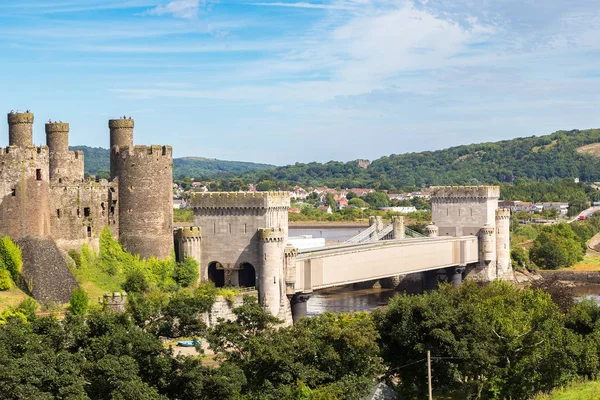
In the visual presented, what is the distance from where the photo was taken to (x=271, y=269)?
2672 inches

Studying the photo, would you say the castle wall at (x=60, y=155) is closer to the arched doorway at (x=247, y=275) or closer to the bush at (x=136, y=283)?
the bush at (x=136, y=283)

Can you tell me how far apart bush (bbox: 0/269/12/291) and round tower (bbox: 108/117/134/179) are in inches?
435

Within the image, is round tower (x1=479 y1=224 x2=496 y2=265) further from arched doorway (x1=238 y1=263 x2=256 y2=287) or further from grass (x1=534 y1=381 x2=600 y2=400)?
grass (x1=534 y1=381 x2=600 y2=400)

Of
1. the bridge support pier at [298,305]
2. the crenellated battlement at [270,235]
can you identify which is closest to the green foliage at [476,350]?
the crenellated battlement at [270,235]

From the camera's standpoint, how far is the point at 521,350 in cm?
5541

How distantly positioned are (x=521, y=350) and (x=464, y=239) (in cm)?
4102

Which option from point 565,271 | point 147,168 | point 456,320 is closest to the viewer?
point 456,320

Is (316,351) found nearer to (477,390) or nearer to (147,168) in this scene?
(477,390)

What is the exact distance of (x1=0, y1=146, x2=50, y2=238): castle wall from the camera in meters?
60.3

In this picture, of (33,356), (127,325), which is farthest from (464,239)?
(33,356)

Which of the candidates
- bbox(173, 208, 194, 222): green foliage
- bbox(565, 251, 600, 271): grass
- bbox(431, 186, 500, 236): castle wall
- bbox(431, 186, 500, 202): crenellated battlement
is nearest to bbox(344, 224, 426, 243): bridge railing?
bbox(431, 186, 500, 236): castle wall

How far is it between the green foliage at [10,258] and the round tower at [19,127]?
5.72 meters

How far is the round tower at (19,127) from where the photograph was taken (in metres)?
62.4

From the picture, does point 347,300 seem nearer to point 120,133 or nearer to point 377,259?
point 377,259
